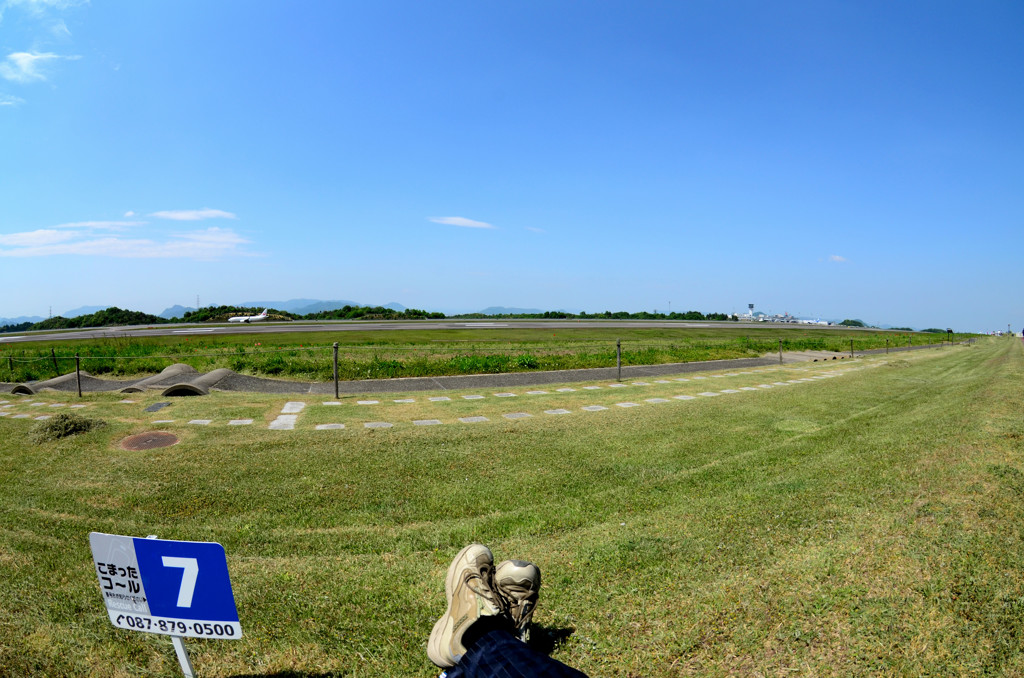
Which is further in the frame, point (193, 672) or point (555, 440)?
point (555, 440)

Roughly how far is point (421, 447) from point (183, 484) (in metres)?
2.96

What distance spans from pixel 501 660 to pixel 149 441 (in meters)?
7.87

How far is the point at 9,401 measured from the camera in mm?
11242

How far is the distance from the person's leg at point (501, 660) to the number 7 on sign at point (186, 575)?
4.13 ft

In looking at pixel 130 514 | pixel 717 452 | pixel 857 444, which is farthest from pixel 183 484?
pixel 857 444

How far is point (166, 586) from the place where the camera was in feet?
7.48

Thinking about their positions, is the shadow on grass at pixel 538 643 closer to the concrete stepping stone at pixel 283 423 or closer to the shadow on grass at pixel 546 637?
the shadow on grass at pixel 546 637

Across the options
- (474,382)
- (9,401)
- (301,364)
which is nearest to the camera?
(9,401)

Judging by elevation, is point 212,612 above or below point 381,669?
above

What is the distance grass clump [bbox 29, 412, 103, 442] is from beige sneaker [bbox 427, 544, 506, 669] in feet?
27.8

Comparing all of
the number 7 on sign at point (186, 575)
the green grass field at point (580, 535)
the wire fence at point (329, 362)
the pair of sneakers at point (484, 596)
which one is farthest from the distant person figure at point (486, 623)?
the wire fence at point (329, 362)

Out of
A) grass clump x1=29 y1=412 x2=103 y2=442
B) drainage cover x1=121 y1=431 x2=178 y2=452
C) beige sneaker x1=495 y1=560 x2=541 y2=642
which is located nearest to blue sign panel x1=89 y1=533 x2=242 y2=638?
beige sneaker x1=495 y1=560 x2=541 y2=642

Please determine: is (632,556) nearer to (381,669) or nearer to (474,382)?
(381,669)

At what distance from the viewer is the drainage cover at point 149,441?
7.23 metres
